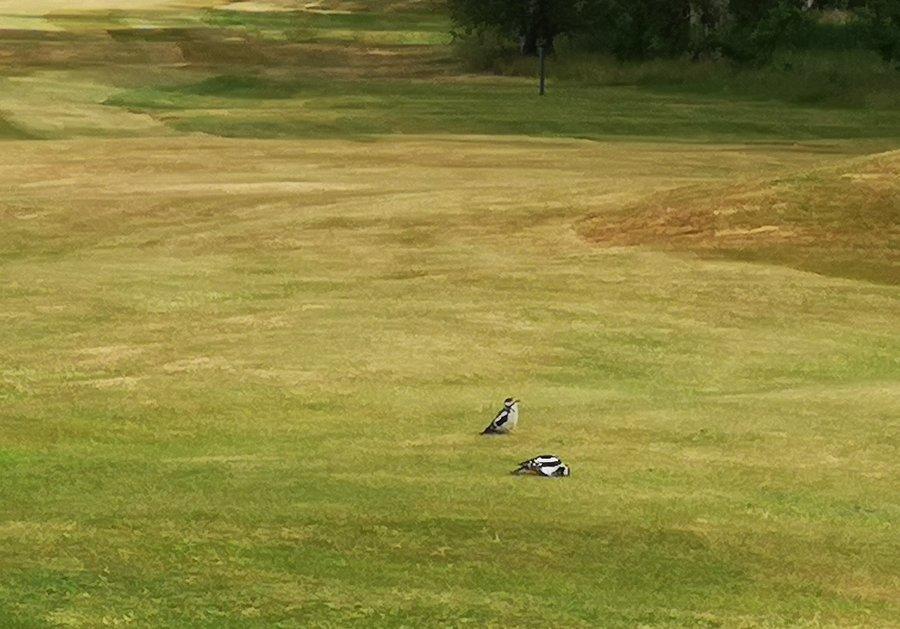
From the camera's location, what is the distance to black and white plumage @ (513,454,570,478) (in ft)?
45.4

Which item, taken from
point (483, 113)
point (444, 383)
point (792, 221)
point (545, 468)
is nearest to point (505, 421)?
point (545, 468)

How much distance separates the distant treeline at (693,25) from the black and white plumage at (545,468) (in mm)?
61871

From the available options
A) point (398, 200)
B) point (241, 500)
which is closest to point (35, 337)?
point (241, 500)

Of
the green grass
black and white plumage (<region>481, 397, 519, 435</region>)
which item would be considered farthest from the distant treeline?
black and white plumage (<region>481, 397, 519, 435</region>)

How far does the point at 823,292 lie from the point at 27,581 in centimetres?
1791

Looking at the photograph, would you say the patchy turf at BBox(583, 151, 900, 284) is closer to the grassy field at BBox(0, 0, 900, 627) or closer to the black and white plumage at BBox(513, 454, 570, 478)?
the grassy field at BBox(0, 0, 900, 627)

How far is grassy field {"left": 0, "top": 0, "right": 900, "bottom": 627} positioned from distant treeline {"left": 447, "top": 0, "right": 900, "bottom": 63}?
26784mm

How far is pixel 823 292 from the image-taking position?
27172mm

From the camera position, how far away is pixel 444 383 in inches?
761

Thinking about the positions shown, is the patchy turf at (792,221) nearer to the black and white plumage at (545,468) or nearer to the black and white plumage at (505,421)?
the black and white plumage at (505,421)

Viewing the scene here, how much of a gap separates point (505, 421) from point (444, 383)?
11.6 ft

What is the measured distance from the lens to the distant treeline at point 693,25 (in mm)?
78938

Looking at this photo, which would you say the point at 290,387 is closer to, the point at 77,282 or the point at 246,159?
the point at 77,282

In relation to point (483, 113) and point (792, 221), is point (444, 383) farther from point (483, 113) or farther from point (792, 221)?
point (483, 113)
